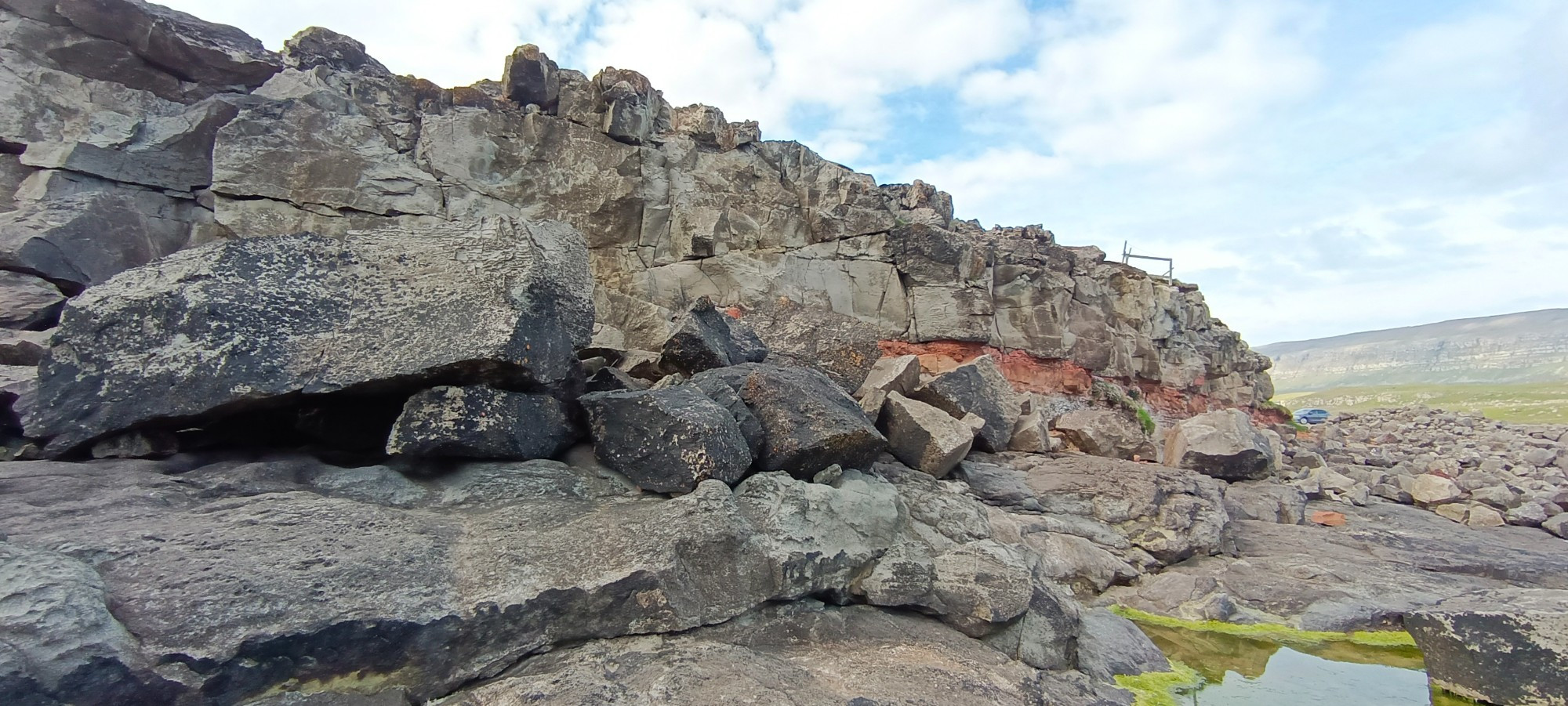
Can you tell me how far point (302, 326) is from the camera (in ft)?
14.9

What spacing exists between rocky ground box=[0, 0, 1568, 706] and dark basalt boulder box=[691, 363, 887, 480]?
0.09 ft

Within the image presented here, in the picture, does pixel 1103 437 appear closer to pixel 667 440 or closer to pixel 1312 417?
pixel 667 440

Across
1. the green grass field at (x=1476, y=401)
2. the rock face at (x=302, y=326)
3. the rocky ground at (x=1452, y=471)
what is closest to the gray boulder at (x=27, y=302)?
the rock face at (x=302, y=326)

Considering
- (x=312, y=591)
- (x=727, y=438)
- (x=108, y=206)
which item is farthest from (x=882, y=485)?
(x=108, y=206)

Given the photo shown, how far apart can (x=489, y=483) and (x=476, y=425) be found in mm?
383

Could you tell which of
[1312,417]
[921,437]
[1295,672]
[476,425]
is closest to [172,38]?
[476,425]

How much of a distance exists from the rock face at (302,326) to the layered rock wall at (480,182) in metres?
0.99

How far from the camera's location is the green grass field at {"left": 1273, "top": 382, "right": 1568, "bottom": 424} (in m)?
42.2

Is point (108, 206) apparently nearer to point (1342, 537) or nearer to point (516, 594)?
point (516, 594)

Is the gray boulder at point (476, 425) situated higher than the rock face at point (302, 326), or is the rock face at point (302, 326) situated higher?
the rock face at point (302, 326)

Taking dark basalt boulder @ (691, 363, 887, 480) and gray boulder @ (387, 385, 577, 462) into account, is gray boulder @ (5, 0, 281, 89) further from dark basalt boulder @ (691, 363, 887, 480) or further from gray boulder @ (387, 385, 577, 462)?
dark basalt boulder @ (691, 363, 887, 480)

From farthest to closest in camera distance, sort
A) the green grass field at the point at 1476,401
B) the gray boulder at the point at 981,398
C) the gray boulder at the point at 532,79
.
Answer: the green grass field at the point at 1476,401
the gray boulder at the point at 532,79
the gray boulder at the point at 981,398

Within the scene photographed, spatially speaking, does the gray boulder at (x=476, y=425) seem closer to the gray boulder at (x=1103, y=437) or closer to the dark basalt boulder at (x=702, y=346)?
the dark basalt boulder at (x=702, y=346)

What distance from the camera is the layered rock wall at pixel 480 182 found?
9.14 meters
